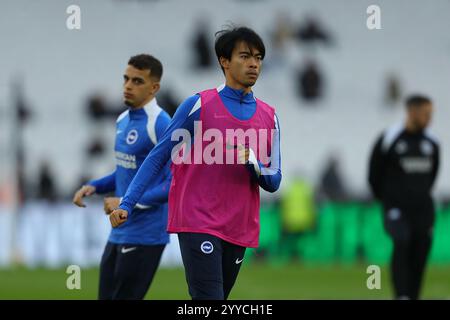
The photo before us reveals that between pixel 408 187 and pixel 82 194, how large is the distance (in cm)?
494

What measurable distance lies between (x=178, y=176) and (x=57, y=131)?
18177mm

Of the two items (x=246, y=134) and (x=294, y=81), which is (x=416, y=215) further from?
(x=294, y=81)

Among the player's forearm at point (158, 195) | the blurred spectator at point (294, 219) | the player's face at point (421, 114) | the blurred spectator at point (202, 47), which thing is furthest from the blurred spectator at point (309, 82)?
the player's forearm at point (158, 195)

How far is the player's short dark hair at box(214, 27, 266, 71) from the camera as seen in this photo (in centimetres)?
743

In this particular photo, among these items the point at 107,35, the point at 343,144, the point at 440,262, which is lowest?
the point at 440,262

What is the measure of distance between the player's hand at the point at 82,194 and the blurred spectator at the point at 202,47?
1728 centimetres

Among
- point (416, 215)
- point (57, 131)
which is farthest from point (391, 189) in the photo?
point (57, 131)

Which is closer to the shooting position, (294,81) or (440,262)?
(440,262)

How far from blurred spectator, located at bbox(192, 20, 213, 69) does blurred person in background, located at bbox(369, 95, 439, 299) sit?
45.5ft

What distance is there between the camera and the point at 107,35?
26.9m

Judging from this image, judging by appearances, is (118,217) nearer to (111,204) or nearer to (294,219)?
(111,204)

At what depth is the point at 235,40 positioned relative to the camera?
7457mm

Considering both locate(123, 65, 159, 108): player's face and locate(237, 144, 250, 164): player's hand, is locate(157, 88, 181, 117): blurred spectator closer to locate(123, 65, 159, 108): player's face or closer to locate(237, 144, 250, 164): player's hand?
locate(123, 65, 159, 108): player's face

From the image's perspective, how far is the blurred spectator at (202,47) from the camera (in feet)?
86.1
